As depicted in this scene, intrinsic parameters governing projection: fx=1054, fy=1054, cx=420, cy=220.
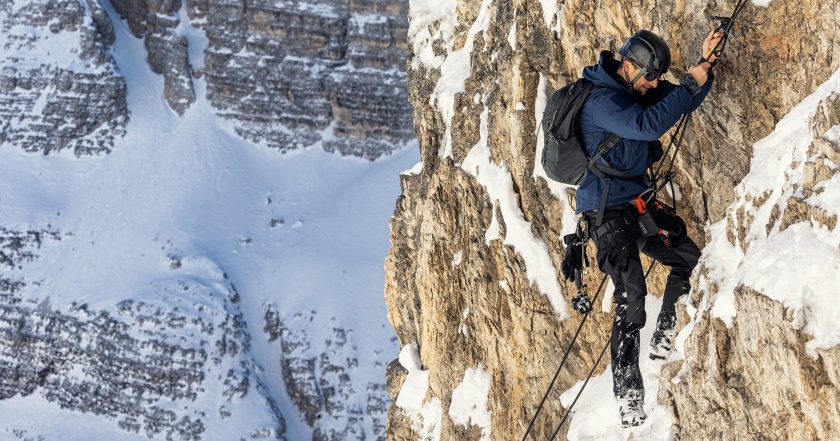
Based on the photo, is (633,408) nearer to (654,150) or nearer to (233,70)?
(654,150)

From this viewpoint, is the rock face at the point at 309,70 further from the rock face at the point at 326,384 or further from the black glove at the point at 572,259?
the black glove at the point at 572,259

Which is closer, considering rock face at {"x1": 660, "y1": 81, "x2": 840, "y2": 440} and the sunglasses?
rock face at {"x1": 660, "y1": 81, "x2": 840, "y2": 440}

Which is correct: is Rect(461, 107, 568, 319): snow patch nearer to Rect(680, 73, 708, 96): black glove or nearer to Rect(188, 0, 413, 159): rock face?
Rect(680, 73, 708, 96): black glove

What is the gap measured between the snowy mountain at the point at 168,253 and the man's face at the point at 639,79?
7831 centimetres

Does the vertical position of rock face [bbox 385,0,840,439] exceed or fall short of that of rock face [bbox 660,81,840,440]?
it exceeds it

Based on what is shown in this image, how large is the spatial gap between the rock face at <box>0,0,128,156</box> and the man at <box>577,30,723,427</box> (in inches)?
4424

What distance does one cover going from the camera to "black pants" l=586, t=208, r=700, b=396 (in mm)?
9195

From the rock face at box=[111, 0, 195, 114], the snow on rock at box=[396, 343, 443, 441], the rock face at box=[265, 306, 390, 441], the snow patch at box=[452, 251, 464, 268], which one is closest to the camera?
the snow patch at box=[452, 251, 464, 268]

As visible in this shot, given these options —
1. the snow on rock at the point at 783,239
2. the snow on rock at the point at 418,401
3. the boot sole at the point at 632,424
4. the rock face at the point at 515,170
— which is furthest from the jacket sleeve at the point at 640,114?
the snow on rock at the point at 418,401

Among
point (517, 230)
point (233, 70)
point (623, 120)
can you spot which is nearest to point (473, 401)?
point (517, 230)

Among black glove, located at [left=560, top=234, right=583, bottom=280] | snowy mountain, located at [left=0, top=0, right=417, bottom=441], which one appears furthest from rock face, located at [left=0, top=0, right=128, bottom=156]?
black glove, located at [left=560, top=234, right=583, bottom=280]

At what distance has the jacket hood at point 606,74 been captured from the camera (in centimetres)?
895

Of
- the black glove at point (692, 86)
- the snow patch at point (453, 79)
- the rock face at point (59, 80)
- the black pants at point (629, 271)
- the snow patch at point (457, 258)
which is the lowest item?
the black pants at point (629, 271)

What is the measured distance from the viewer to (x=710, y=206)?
10.3 m
